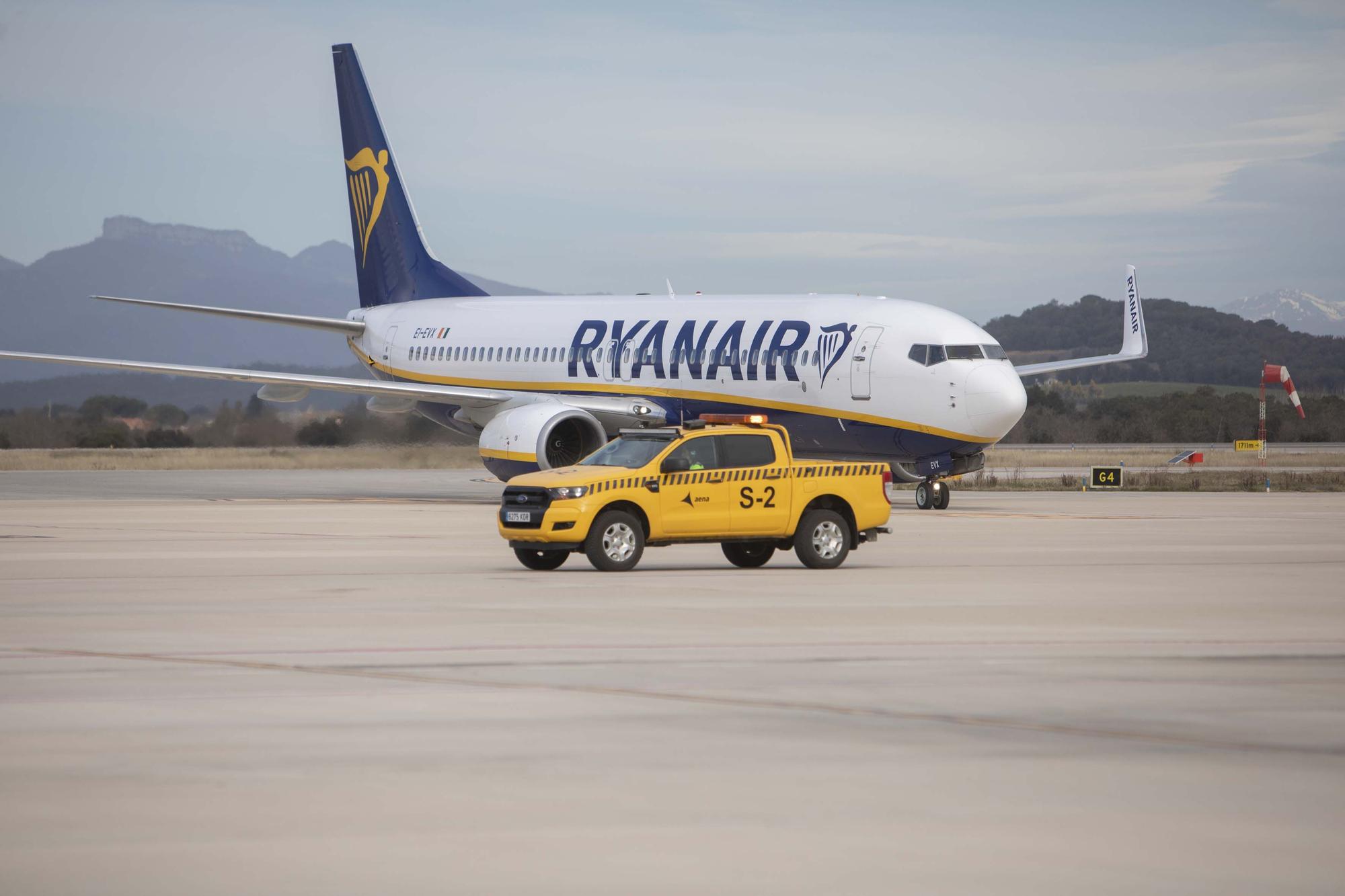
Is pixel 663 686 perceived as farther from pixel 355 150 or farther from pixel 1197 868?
pixel 355 150

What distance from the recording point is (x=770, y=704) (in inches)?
428

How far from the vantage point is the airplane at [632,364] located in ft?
109

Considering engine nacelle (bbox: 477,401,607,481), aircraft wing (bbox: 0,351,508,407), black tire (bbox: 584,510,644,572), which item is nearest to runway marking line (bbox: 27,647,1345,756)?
black tire (bbox: 584,510,644,572)

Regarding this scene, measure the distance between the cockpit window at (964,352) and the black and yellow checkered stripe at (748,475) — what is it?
11.6m

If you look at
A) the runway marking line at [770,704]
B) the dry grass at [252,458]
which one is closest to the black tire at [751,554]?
the runway marking line at [770,704]

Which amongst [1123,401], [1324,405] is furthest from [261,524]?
[1123,401]

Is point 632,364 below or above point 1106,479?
above

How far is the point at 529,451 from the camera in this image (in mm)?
34375

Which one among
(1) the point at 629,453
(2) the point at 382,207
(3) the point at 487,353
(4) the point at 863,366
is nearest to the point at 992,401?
(4) the point at 863,366

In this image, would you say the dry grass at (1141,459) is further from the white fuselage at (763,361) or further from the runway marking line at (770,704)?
the runway marking line at (770,704)

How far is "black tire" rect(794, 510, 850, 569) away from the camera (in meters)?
21.4

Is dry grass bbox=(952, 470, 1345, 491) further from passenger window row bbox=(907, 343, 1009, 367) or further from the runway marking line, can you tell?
the runway marking line

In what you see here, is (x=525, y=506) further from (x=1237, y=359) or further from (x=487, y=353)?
(x=1237, y=359)

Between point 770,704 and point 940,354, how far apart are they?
2270 centimetres
